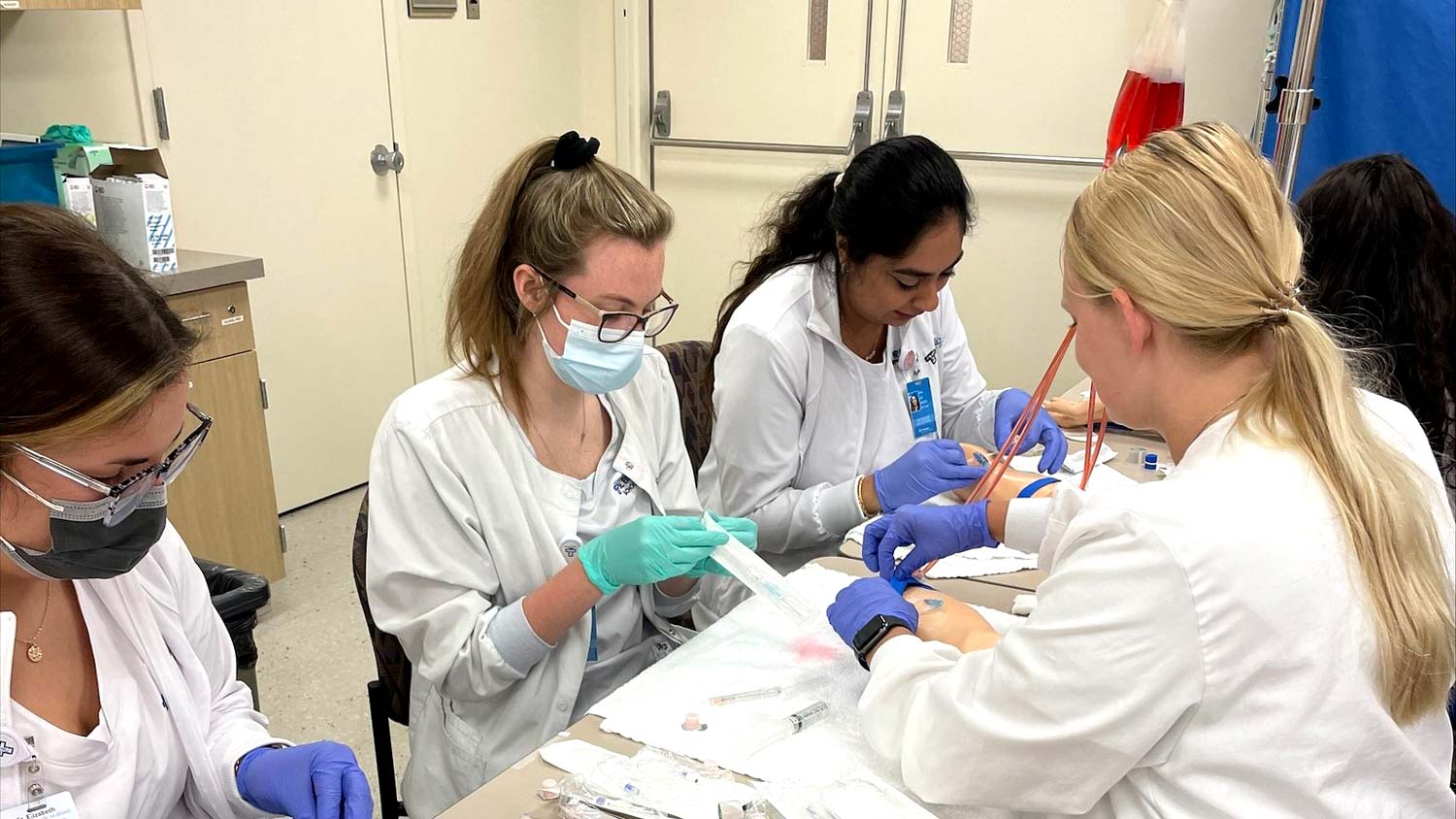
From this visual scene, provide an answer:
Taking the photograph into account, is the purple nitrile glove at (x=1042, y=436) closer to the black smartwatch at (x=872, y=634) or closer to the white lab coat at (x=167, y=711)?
the black smartwatch at (x=872, y=634)

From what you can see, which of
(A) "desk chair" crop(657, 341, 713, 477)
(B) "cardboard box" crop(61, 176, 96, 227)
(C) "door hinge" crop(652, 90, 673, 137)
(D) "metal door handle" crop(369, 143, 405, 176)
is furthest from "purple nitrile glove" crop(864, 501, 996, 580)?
(C) "door hinge" crop(652, 90, 673, 137)

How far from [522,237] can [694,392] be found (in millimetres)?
647

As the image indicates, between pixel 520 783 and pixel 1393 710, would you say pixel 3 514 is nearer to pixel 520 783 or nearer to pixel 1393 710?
pixel 520 783

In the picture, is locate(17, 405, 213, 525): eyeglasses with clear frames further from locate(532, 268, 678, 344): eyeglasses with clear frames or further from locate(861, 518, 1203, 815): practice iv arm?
locate(861, 518, 1203, 815): practice iv arm

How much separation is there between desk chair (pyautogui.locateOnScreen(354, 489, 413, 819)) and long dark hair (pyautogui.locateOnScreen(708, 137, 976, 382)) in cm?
74

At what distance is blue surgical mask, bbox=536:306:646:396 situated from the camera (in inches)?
56.1

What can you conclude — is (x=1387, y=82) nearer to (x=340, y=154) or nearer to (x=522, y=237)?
(x=522, y=237)

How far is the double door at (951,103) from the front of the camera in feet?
11.2

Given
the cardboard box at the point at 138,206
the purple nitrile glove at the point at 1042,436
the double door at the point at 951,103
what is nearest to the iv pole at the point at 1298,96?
the purple nitrile glove at the point at 1042,436

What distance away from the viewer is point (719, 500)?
1919 mm

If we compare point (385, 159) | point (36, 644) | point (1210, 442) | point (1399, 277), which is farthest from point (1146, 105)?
point (36, 644)

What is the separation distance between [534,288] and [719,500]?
0.64 metres

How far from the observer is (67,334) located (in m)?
0.89

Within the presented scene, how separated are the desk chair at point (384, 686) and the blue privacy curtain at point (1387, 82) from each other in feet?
7.60
